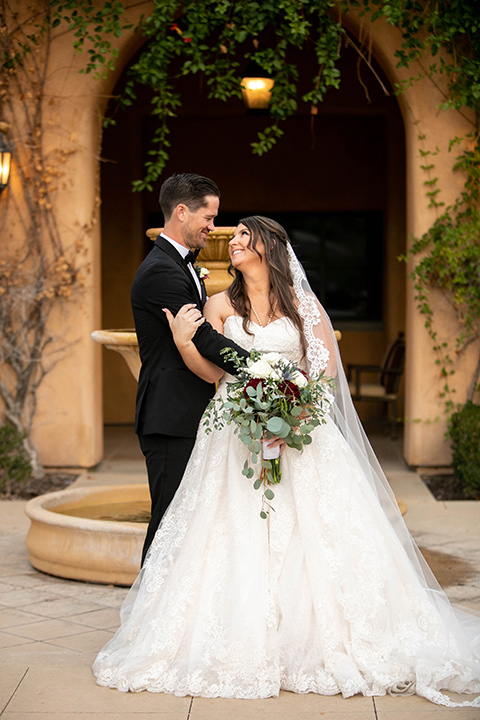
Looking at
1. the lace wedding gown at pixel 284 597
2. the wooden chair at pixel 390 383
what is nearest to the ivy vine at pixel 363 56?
the wooden chair at pixel 390 383

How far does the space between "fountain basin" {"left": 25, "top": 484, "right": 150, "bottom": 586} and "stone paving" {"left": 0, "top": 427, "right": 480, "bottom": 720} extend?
7 cm

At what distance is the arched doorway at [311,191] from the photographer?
34.9ft

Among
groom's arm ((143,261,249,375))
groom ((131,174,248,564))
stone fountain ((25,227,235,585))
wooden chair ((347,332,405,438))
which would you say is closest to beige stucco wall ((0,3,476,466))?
wooden chair ((347,332,405,438))

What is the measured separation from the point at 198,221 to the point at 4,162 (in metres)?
4.49

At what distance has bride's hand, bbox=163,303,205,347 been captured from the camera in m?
3.48

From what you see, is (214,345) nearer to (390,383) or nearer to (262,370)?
(262,370)

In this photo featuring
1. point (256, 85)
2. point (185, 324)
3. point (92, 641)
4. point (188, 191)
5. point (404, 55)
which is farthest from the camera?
point (256, 85)

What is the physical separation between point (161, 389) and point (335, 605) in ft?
3.59

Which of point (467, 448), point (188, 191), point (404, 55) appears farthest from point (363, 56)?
point (188, 191)

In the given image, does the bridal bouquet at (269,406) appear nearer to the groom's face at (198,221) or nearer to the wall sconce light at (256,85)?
the groom's face at (198,221)

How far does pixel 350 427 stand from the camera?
379 cm

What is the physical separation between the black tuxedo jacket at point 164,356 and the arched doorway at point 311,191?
23.2 ft

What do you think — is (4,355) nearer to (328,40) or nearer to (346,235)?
(328,40)

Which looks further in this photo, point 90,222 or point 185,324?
point 90,222
